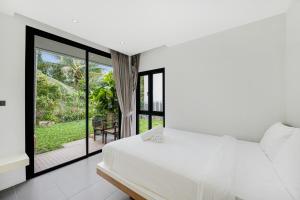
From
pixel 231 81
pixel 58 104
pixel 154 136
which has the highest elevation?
pixel 231 81

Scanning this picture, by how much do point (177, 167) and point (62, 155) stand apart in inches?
105

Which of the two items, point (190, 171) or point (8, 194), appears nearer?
point (190, 171)

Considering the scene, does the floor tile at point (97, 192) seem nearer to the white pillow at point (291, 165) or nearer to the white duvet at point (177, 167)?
the white duvet at point (177, 167)

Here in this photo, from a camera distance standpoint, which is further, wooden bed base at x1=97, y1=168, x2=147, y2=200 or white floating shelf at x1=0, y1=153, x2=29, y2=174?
white floating shelf at x1=0, y1=153, x2=29, y2=174

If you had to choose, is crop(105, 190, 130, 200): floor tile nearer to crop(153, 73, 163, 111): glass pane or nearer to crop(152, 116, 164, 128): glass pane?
crop(152, 116, 164, 128): glass pane

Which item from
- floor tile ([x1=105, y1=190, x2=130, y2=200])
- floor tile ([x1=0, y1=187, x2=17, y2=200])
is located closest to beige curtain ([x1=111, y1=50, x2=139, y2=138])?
floor tile ([x1=105, y1=190, x2=130, y2=200])

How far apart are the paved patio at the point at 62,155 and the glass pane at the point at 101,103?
180mm

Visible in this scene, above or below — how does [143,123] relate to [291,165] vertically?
below

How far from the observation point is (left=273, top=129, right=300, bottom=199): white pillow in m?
0.90

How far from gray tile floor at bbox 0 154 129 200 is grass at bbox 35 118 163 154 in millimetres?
531

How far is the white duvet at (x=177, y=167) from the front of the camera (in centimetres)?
104

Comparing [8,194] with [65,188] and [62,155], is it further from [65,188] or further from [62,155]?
[62,155]

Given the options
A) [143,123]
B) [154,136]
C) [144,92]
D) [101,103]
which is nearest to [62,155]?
[101,103]

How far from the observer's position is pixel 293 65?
1.70m
